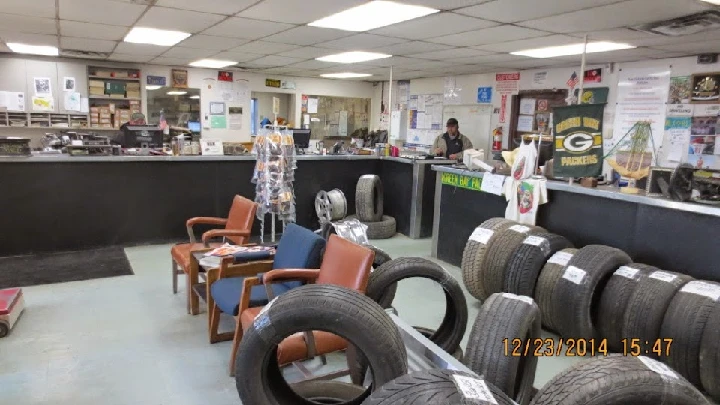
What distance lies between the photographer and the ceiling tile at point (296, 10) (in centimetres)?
393

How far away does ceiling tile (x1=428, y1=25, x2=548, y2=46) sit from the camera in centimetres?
468

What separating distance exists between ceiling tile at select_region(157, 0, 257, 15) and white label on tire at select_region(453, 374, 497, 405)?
11.8ft

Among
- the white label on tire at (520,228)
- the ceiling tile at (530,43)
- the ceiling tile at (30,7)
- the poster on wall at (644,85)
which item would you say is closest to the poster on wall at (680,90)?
the poster on wall at (644,85)

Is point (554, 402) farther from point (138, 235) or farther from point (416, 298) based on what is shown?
point (138, 235)

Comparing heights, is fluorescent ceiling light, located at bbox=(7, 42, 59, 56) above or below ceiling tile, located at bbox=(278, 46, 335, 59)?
below

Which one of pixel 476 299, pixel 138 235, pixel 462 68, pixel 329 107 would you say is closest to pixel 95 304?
pixel 138 235

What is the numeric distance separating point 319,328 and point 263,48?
561 centimetres

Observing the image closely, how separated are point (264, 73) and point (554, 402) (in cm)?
949

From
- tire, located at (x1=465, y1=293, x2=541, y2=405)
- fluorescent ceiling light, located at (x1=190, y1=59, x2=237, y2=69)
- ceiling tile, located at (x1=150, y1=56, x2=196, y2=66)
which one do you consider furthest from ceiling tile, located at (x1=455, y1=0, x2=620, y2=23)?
ceiling tile, located at (x1=150, y1=56, x2=196, y2=66)

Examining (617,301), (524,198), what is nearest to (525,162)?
(524,198)

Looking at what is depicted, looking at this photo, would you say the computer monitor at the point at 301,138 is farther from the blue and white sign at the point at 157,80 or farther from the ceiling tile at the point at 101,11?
the blue and white sign at the point at 157,80

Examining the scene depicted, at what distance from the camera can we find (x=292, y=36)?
552cm

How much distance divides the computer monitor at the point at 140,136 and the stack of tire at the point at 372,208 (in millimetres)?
2709

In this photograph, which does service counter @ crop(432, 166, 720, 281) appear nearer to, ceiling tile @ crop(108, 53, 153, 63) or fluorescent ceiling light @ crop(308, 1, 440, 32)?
fluorescent ceiling light @ crop(308, 1, 440, 32)
